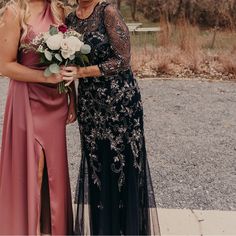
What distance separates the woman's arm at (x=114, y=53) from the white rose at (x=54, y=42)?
5.9 inches

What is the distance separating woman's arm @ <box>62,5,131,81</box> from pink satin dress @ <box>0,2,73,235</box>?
0.74 ft

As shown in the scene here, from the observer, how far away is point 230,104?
26.7ft

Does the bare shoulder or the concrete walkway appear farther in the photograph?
the concrete walkway

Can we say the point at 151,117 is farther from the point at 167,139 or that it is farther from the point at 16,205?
the point at 16,205

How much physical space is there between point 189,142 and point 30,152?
3553mm

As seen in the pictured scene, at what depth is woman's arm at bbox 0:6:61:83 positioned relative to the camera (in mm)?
2752

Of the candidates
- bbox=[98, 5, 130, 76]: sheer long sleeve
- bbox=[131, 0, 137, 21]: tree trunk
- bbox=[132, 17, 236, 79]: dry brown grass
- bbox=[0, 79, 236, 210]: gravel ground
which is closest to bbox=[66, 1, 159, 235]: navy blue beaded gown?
bbox=[98, 5, 130, 76]: sheer long sleeve

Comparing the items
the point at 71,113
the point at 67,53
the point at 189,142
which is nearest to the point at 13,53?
the point at 67,53

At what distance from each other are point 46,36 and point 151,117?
4806mm

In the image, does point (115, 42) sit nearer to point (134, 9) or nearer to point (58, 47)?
point (58, 47)

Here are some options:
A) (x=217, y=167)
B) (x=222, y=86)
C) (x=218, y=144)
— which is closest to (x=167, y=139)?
(x=218, y=144)

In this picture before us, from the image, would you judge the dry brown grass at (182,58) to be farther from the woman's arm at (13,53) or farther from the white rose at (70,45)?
the white rose at (70,45)

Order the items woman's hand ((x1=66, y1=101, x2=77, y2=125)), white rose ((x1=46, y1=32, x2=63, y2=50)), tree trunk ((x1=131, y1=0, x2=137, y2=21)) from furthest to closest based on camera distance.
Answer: tree trunk ((x1=131, y1=0, x2=137, y2=21)) → woman's hand ((x1=66, y1=101, x2=77, y2=125)) → white rose ((x1=46, y1=32, x2=63, y2=50))

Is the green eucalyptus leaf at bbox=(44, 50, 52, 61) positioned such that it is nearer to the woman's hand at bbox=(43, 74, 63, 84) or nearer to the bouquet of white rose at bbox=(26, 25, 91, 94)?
the bouquet of white rose at bbox=(26, 25, 91, 94)
